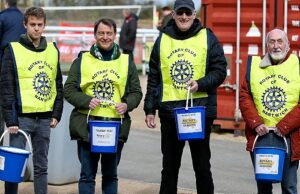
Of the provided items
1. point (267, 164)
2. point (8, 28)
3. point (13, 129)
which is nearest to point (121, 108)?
point (13, 129)

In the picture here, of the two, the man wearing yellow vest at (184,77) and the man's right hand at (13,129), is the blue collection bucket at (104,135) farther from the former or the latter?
the man's right hand at (13,129)

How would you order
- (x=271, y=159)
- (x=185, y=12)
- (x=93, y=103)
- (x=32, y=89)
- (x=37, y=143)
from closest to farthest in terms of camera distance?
(x=271, y=159) < (x=93, y=103) < (x=185, y=12) < (x=32, y=89) < (x=37, y=143)

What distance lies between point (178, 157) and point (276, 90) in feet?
3.67

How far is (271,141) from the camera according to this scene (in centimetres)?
575

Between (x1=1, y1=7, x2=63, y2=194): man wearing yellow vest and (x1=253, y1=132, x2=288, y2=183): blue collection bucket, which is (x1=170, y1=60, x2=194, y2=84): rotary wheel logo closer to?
(x1=253, y1=132, x2=288, y2=183): blue collection bucket

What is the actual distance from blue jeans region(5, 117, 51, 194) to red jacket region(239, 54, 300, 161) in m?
1.81

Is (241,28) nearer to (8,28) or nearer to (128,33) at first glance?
(8,28)

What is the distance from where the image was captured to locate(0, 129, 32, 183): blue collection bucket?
5750mm

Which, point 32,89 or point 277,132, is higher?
point 32,89

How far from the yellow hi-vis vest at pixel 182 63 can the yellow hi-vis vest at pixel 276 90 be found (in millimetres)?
509

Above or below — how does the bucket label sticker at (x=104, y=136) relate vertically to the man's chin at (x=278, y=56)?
below

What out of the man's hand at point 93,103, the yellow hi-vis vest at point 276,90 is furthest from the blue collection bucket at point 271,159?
the man's hand at point 93,103

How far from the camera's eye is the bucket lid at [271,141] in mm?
5734

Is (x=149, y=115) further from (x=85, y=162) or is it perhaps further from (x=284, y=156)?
(x=284, y=156)
